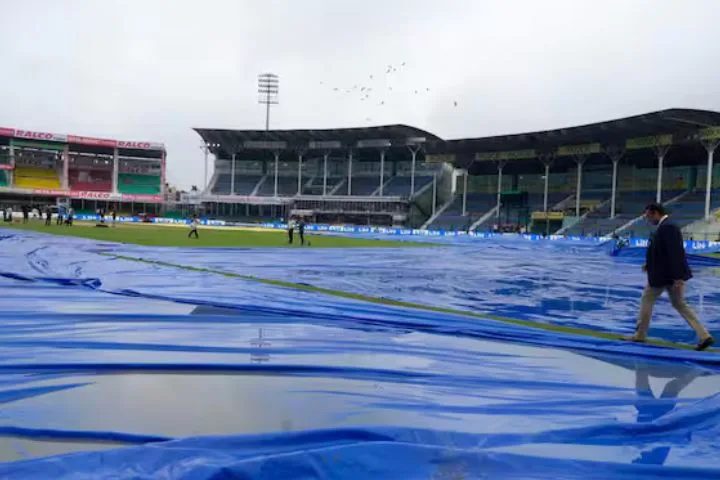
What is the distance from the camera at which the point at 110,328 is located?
663cm

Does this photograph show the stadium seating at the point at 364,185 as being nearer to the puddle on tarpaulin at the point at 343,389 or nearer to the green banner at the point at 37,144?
the green banner at the point at 37,144

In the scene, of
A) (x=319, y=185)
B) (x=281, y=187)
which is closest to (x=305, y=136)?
(x=319, y=185)

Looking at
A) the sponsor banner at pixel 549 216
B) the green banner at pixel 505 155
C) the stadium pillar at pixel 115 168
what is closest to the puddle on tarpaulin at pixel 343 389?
the sponsor banner at pixel 549 216

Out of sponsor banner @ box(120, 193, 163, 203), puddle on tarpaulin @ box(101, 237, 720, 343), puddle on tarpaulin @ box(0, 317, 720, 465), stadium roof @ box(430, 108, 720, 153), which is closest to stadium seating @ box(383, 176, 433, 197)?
stadium roof @ box(430, 108, 720, 153)

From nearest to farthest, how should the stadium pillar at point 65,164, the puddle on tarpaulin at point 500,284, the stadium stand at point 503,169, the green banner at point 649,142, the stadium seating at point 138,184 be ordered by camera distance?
the puddle on tarpaulin at point 500,284
the green banner at point 649,142
the stadium stand at point 503,169
the stadium pillar at point 65,164
the stadium seating at point 138,184

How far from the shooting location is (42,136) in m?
78.4

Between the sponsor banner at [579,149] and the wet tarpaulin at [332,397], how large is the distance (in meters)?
51.8

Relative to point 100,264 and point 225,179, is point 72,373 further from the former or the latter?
point 225,179

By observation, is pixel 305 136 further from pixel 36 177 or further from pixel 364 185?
pixel 36 177

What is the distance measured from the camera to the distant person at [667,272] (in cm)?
648

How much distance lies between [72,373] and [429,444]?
10.2 ft

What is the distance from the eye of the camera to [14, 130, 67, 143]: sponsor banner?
77.5m

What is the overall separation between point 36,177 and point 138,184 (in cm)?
1327

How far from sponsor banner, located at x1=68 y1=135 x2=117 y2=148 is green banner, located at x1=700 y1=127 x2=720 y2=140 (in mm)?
70350
